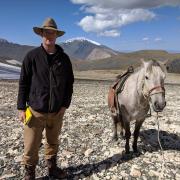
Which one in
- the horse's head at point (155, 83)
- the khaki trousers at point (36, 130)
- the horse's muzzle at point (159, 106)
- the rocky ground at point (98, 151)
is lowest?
the rocky ground at point (98, 151)

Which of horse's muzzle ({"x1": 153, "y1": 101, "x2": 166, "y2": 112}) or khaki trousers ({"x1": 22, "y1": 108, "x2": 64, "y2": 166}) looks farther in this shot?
horse's muzzle ({"x1": 153, "y1": 101, "x2": 166, "y2": 112})

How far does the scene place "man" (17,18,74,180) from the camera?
545 cm

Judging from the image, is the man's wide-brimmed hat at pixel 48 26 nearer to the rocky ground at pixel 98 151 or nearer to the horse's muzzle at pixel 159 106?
the horse's muzzle at pixel 159 106

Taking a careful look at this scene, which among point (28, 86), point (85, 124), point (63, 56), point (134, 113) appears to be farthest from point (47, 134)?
point (85, 124)

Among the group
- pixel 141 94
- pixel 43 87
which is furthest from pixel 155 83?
pixel 43 87

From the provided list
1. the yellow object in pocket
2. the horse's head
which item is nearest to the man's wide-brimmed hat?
the yellow object in pocket

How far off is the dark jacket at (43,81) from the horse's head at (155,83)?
63.8 inches

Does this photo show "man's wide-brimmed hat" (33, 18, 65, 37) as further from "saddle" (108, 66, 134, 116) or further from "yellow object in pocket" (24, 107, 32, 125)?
"saddle" (108, 66, 134, 116)

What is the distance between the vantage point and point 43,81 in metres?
5.47

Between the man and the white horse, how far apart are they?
1.57 metres

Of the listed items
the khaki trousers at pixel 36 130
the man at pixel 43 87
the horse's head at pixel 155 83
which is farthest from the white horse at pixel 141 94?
the khaki trousers at pixel 36 130

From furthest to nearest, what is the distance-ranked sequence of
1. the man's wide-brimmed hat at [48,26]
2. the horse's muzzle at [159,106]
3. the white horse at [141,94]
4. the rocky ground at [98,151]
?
the rocky ground at [98,151] < the white horse at [141,94] < the horse's muzzle at [159,106] < the man's wide-brimmed hat at [48,26]

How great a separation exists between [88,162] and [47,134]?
1.50m

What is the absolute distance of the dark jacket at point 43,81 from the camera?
214 inches
